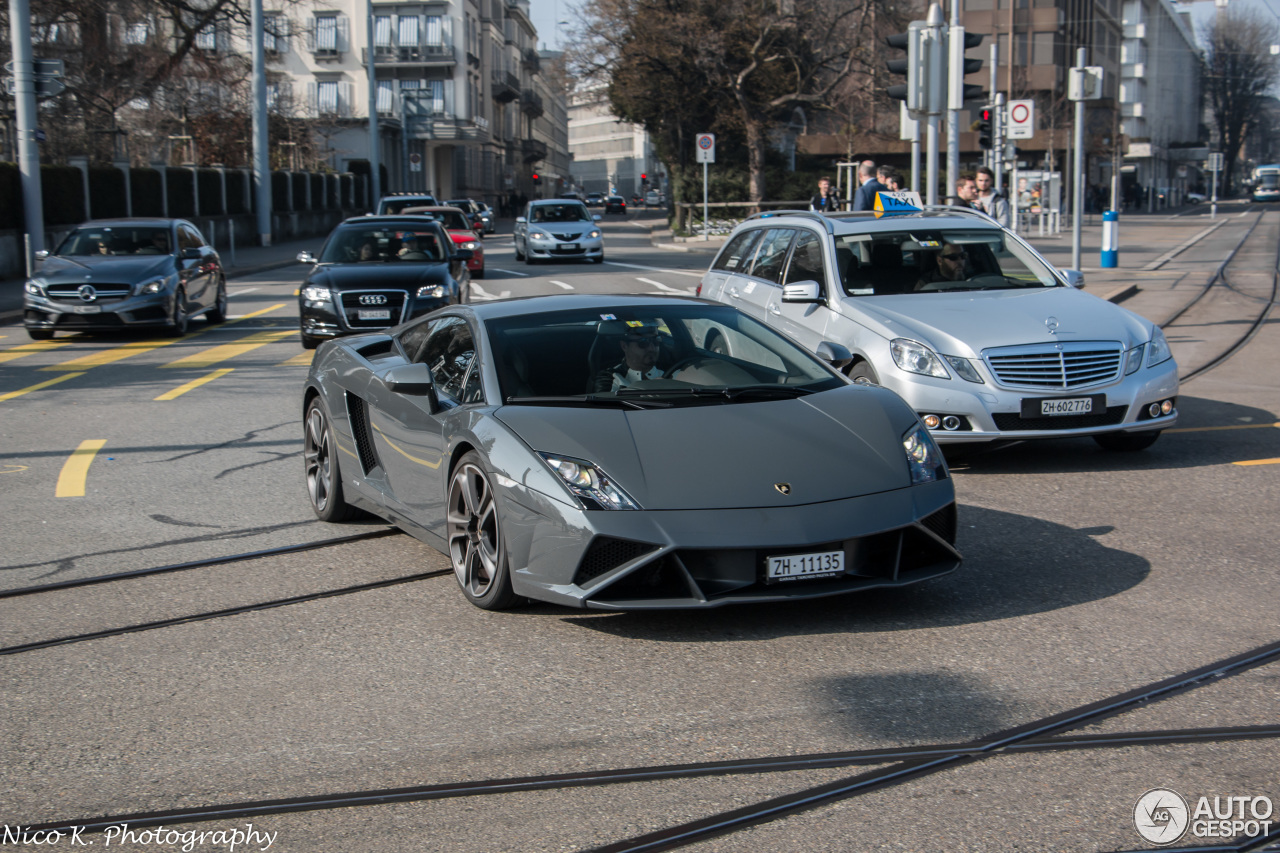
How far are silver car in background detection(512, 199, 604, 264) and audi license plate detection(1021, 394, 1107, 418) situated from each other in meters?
26.8

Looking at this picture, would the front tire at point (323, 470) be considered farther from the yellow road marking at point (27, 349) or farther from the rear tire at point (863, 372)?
the yellow road marking at point (27, 349)

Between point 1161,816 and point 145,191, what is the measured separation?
124 ft

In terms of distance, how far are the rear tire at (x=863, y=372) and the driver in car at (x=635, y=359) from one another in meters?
2.78

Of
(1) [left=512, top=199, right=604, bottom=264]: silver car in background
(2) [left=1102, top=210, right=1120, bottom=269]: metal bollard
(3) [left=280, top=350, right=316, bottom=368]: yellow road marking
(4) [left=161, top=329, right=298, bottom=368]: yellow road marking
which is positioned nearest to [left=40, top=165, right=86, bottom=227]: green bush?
(1) [left=512, top=199, right=604, bottom=264]: silver car in background

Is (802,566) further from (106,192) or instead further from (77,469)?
(106,192)

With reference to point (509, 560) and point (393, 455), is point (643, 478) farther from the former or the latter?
point (393, 455)

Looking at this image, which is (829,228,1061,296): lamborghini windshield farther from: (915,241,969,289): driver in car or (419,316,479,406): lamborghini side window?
(419,316,479,406): lamborghini side window

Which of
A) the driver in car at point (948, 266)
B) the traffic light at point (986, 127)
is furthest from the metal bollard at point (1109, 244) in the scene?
the driver in car at point (948, 266)

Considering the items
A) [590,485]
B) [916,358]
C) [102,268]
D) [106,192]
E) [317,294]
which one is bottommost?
[590,485]

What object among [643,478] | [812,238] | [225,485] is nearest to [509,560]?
[643,478]

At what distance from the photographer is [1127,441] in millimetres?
8938

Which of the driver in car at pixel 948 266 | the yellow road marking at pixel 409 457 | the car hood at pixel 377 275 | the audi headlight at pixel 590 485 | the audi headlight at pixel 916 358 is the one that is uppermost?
the driver in car at pixel 948 266

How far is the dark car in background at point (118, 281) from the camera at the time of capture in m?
17.6

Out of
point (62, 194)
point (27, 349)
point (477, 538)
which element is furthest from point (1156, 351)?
point (62, 194)
